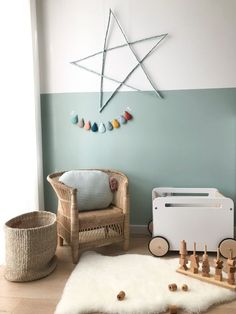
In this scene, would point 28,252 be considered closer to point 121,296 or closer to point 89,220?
point 89,220

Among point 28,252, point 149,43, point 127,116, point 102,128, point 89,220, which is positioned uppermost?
point 149,43

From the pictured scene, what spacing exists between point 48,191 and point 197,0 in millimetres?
2092

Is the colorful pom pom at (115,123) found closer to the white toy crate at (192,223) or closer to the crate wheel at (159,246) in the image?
the white toy crate at (192,223)

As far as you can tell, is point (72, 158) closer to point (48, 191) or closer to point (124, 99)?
point (48, 191)

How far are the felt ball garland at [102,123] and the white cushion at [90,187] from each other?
0.43m

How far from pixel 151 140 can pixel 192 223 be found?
0.82 m

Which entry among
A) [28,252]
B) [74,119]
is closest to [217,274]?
[28,252]

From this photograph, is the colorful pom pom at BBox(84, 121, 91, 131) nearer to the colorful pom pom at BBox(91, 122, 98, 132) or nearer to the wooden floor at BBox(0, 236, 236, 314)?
the colorful pom pom at BBox(91, 122, 98, 132)

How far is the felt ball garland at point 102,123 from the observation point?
2670 mm

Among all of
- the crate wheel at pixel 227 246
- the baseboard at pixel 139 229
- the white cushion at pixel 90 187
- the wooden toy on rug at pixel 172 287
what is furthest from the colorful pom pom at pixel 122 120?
the wooden toy on rug at pixel 172 287

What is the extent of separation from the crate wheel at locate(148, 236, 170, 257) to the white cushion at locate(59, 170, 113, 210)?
48 centimetres

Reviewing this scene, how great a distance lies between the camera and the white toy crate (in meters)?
2.19

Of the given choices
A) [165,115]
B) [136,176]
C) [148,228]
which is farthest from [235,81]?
[148,228]

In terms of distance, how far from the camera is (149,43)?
2578 mm
